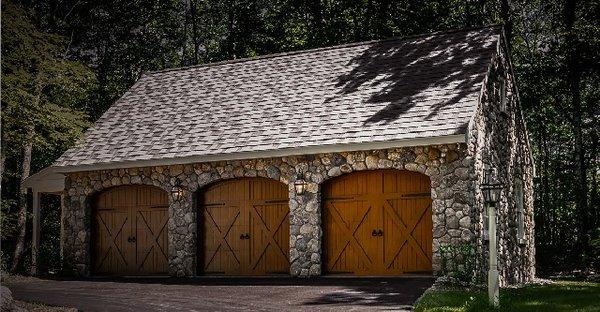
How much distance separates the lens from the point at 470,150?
13.6 meters

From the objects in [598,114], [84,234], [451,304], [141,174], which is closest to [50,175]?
[84,234]

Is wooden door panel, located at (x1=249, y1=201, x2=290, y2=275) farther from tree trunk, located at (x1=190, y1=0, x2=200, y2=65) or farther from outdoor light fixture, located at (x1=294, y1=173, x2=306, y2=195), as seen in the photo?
tree trunk, located at (x1=190, y1=0, x2=200, y2=65)

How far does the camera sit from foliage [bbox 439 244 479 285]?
13148mm

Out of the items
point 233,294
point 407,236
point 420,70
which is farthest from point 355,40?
point 233,294

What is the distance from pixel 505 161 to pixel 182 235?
7.64 m

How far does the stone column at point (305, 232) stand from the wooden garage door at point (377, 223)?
0.29 metres

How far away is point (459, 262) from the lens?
13.2 metres

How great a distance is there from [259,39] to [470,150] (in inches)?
704

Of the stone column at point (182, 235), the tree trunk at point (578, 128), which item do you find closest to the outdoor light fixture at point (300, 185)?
the stone column at point (182, 235)

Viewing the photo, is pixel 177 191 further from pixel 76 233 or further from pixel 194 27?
pixel 194 27

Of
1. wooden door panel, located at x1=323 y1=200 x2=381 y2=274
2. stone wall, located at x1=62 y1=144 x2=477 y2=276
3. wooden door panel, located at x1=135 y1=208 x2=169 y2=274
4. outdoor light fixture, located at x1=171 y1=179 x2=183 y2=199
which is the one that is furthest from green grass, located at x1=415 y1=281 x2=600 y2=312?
wooden door panel, located at x1=135 y1=208 x2=169 y2=274

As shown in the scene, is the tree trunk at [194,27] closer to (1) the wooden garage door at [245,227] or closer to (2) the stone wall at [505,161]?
(1) the wooden garage door at [245,227]

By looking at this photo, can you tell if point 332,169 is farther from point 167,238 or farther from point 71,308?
point 71,308

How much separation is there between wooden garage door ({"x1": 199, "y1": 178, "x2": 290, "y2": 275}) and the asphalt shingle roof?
3.50 ft
